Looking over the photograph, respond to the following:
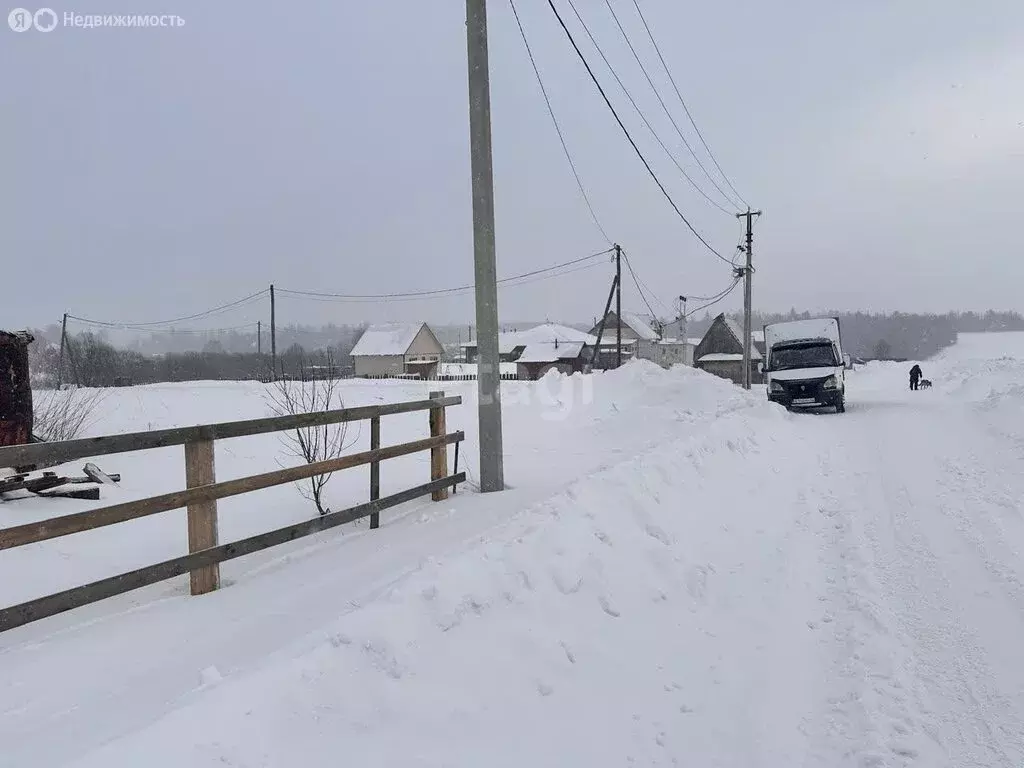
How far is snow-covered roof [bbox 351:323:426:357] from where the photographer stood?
64.7 metres

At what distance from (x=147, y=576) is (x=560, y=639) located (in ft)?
8.30

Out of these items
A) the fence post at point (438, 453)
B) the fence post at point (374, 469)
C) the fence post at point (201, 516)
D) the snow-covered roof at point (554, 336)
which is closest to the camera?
the fence post at point (201, 516)

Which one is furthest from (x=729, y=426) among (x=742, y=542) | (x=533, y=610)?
(x=533, y=610)

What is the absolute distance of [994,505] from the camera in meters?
7.16

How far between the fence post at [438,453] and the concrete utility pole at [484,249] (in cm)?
58

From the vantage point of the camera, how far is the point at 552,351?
5975 centimetres

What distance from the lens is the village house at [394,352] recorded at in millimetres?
63944

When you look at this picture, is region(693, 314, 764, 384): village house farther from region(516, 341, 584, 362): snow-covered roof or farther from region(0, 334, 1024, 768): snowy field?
region(0, 334, 1024, 768): snowy field

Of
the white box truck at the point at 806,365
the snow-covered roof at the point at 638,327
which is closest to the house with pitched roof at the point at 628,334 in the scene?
the snow-covered roof at the point at 638,327

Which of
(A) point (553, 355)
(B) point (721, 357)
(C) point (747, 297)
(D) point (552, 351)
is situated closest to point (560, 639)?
(C) point (747, 297)

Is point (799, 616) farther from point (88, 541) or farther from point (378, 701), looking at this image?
point (88, 541)

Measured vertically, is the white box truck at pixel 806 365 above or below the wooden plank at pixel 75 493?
above

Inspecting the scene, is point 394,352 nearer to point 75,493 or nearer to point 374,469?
point 75,493

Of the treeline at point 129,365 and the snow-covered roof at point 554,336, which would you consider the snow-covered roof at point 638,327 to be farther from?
the treeline at point 129,365
